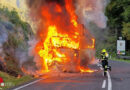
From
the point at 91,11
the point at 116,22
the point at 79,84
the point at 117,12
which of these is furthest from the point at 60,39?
the point at 116,22

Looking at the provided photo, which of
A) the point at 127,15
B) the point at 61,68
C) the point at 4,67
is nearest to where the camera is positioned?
the point at 4,67

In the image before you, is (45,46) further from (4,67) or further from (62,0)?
(4,67)

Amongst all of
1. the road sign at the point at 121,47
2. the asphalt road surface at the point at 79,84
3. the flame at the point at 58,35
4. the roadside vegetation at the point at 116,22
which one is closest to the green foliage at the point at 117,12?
the roadside vegetation at the point at 116,22

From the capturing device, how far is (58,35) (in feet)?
76.0

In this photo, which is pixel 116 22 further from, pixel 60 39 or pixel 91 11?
pixel 60 39

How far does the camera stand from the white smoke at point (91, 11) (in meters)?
24.3

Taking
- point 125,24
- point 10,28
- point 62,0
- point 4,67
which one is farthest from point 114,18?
point 4,67

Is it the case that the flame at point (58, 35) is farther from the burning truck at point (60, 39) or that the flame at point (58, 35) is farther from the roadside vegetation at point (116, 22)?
the roadside vegetation at point (116, 22)

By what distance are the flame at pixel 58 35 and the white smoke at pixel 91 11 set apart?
90 cm

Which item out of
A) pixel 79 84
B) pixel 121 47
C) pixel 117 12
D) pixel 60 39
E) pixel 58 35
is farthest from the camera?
pixel 117 12

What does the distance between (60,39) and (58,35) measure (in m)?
0.44

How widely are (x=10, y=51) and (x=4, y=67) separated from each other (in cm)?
153

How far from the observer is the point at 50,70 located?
22.3 meters

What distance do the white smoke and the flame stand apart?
2.94 ft
